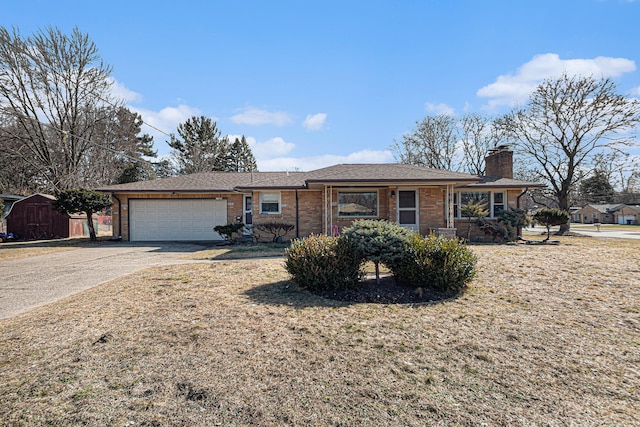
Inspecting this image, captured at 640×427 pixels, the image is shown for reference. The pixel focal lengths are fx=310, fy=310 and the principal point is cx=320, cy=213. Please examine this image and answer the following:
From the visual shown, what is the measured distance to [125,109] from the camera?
2697 cm

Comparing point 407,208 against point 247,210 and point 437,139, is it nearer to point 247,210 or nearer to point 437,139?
point 247,210

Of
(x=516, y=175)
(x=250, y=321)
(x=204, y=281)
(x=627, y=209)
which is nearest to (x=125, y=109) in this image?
(x=204, y=281)

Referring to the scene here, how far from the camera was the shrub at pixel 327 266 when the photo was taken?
214 inches

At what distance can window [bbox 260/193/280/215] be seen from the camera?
14094mm

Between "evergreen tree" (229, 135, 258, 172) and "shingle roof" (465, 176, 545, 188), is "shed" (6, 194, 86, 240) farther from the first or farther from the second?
"evergreen tree" (229, 135, 258, 172)

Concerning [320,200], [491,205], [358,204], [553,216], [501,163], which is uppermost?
[501,163]

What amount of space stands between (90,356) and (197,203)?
12874mm

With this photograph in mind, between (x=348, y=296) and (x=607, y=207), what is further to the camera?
(x=607, y=207)

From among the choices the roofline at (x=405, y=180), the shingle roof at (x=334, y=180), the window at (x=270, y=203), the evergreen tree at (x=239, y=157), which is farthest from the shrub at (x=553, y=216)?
the evergreen tree at (x=239, y=157)

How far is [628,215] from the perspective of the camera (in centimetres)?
4697

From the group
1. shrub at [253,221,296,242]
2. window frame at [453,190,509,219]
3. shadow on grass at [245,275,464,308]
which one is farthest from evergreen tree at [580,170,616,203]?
shadow on grass at [245,275,464,308]

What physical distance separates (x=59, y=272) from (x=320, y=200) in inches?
369

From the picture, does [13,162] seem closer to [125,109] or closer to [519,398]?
[125,109]

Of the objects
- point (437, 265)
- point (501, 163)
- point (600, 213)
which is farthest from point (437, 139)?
point (600, 213)
